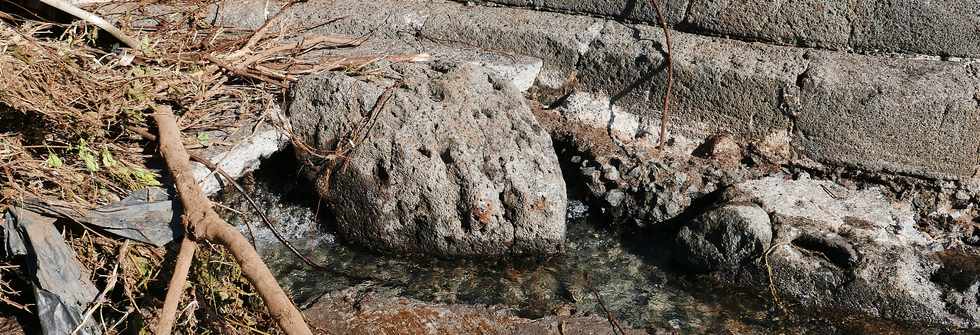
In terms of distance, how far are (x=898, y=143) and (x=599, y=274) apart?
1334 millimetres

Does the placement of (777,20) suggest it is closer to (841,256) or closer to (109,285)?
(841,256)

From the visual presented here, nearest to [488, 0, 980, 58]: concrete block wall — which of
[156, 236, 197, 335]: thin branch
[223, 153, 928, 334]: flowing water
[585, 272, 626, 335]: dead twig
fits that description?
[223, 153, 928, 334]: flowing water

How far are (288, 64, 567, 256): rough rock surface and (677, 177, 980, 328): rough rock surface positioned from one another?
63cm

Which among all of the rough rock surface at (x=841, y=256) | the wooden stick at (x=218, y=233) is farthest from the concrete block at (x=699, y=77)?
the wooden stick at (x=218, y=233)

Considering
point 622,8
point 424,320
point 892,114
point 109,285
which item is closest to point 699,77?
point 622,8

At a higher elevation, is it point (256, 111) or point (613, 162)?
point (256, 111)

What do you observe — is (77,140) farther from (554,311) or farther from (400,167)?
(554,311)

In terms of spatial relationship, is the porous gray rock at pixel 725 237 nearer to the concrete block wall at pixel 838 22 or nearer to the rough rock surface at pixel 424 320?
the rough rock surface at pixel 424 320

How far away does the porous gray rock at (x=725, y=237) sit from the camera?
11.1 ft

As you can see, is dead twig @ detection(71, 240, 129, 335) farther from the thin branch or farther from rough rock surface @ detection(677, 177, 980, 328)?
rough rock surface @ detection(677, 177, 980, 328)

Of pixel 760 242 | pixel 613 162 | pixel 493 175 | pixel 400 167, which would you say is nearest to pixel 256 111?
pixel 400 167

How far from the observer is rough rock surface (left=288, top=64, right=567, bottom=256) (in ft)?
11.4

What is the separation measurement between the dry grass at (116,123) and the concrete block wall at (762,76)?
30.8 inches

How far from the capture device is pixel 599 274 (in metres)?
3.53
